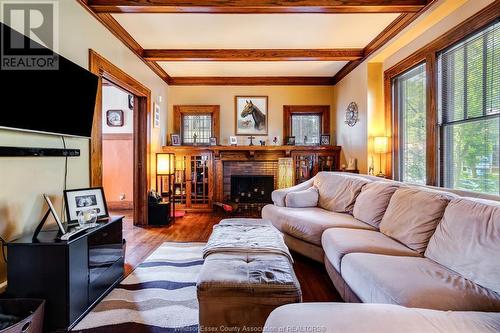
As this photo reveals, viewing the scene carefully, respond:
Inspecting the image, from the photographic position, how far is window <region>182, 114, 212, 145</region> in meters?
5.84

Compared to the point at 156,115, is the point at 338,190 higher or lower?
lower

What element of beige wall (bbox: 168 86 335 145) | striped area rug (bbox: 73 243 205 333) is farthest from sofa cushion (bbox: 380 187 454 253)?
beige wall (bbox: 168 86 335 145)

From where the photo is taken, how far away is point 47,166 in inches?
84.9

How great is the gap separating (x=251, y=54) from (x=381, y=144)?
2.48 m

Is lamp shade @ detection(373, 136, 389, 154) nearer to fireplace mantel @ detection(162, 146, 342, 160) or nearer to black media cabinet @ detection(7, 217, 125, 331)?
fireplace mantel @ detection(162, 146, 342, 160)

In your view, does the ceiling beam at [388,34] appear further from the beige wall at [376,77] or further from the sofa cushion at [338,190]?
the sofa cushion at [338,190]

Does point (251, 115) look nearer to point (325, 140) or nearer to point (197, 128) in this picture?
point (197, 128)

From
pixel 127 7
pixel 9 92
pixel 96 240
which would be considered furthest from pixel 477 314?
pixel 127 7

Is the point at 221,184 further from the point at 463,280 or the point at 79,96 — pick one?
the point at 463,280

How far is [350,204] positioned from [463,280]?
173 cm

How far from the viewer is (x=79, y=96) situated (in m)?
2.36

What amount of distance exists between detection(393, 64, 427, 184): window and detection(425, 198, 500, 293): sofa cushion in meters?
1.86

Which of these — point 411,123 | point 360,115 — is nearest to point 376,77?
point 360,115

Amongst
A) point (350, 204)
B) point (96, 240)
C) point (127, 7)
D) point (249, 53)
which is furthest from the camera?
point (249, 53)
